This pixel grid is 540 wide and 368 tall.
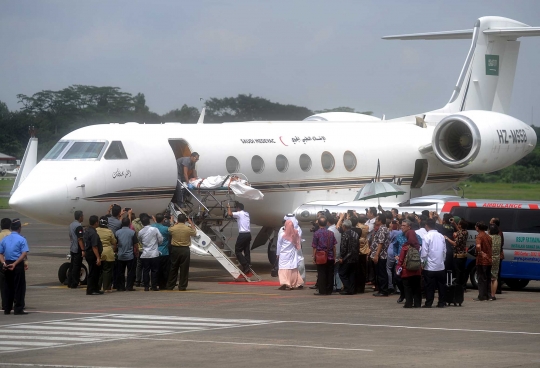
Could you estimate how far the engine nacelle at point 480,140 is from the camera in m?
26.6

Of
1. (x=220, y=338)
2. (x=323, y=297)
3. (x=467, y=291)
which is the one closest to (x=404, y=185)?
(x=467, y=291)

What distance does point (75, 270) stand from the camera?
2042 centimetres

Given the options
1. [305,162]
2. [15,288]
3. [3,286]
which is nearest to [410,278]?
[15,288]

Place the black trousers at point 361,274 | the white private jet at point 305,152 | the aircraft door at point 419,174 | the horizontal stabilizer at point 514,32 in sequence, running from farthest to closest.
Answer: the horizontal stabilizer at point 514,32 → the aircraft door at point 419,174 → the white private jet at point 305,152 → the black trousers at point 361,274

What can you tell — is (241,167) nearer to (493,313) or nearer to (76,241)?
(76,241)

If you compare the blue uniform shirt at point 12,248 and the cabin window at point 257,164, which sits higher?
the cabin window at point 257,164

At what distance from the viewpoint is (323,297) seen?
19109mm

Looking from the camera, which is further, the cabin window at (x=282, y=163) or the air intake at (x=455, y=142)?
the air intake at (x=455, y=142)

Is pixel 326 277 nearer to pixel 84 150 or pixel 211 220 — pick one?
pixel 211 220

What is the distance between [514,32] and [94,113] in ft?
81.5

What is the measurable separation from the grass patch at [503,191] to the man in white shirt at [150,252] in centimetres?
3657

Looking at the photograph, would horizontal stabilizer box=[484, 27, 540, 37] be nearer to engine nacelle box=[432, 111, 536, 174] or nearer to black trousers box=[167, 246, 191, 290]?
engine nacelle box=[432, 111, 536, 174]

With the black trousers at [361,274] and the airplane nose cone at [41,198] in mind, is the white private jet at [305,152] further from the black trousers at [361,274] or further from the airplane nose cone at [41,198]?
the black trousers at [361,274]

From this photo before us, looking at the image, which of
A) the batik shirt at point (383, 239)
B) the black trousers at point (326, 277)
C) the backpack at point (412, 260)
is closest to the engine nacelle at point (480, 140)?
the batik shirt at point (383, 239)
